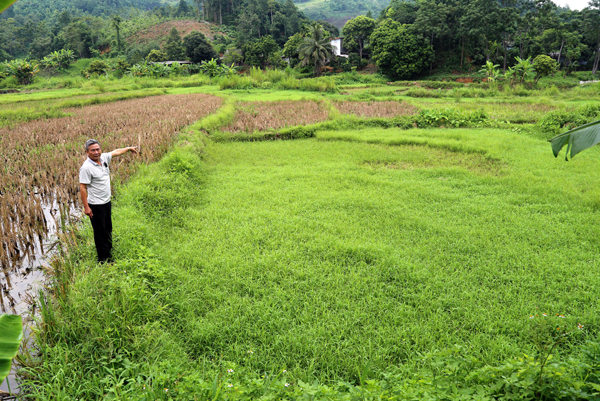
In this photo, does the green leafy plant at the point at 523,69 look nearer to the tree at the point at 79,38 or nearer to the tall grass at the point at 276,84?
the tall grass at the point at 276,84

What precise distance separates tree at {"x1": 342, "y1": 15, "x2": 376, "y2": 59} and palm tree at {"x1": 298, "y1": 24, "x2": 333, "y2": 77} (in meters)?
7.19

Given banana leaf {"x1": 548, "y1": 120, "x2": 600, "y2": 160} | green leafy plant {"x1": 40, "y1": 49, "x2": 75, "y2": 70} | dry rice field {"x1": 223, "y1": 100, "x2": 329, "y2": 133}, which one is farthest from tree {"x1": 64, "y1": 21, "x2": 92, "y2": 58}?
banana leaf {"x1": 548, "y1": 120, "x2": 600, "y2": 160}

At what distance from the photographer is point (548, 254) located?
4312 mm

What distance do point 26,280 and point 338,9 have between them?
118 metres

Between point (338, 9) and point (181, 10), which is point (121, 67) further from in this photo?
point (338, 9)

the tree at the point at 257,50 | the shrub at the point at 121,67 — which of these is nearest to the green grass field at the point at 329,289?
the shrub at the point at 121,67

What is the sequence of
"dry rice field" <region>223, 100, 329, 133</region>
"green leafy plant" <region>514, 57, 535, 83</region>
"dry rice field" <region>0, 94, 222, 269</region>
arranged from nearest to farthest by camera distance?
1. "dry rice field" <region>0, 94, 222, 269</region>
2. "dry rice field" <region>223, 100, 329, 133</region>
3. "green leafy plant" <region>514, 57, 535, 83</region>

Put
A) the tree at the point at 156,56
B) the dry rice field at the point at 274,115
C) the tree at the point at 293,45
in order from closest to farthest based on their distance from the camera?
the dry rice field at the point at 274,115 → the tree at the point at 293,45 → the tree at the point at 156,56

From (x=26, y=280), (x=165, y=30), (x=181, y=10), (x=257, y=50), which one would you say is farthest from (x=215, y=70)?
(x=181, y=10)

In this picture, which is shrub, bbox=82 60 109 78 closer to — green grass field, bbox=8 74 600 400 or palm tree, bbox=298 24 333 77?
palm tree, bbox=298 24 333 77

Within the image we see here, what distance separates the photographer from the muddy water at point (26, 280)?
368 centimetres

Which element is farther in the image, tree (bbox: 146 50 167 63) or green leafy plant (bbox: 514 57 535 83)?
tree (bbox: 146 50 167 63)

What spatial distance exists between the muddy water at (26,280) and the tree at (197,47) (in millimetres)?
41843

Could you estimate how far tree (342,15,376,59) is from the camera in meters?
42.2
